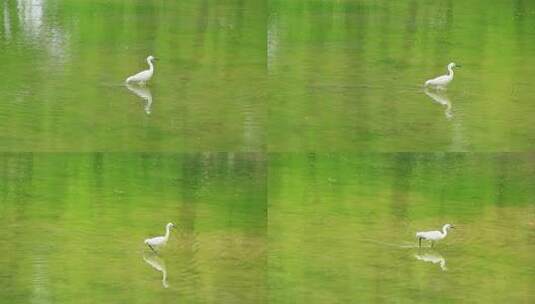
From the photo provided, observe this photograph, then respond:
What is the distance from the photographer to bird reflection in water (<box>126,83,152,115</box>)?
4.02m

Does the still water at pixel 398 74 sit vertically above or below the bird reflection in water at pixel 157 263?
above

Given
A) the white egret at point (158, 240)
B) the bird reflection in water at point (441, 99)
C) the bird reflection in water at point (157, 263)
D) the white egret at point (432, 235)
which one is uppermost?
the bird reflection in water at point (441, 99)

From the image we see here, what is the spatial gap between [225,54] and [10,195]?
0.94 meters

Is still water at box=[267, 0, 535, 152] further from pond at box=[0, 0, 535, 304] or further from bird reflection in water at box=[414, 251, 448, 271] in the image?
bird reflection in water at box=[414, 251, 448, 271]

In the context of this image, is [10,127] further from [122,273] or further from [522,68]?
[522,68]

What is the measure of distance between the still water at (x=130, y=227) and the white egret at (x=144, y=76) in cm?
28

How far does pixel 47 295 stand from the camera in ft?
12.9

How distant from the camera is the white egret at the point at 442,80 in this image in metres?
4.04

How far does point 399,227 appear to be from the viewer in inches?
158

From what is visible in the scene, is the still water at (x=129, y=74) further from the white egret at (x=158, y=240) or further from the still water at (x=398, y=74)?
the white egret at (x=158, y=240)

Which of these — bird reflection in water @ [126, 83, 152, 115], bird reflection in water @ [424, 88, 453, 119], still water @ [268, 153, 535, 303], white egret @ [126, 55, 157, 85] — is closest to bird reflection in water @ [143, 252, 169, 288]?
still water @ [268, 153, 535, 303]

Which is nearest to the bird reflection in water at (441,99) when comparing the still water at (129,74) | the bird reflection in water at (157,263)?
the still water at (129,74)

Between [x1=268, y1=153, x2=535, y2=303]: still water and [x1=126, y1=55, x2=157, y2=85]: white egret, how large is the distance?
1.81 feet

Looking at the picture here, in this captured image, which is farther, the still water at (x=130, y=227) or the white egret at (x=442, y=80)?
the white egret at (x=442, y=80)
